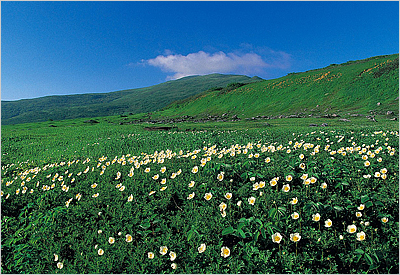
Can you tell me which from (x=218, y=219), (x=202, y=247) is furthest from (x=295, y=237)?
(x=202, y=247)

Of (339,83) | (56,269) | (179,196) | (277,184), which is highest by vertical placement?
(339,83)

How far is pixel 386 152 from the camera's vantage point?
14.6ft

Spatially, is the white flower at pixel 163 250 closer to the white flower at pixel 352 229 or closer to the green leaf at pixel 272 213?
the green leaf at pixel 272 213

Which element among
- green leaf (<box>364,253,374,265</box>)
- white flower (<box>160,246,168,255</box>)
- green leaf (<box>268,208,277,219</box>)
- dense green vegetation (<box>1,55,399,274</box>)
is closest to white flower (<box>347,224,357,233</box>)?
dense green vegetation (<box>1,55,399,274</box>)

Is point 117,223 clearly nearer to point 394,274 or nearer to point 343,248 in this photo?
point 343,248

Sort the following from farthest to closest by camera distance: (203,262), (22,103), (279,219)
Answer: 1. (22,103)
2. (279,219)
3. (203,262)

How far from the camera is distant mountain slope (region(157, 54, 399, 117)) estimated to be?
25344 mm

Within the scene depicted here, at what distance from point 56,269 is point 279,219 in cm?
288

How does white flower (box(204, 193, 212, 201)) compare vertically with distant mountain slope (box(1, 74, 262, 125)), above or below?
below

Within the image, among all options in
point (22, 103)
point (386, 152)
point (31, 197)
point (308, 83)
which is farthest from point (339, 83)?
point (22, 103)

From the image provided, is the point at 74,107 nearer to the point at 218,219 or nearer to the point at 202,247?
the point at 218,219

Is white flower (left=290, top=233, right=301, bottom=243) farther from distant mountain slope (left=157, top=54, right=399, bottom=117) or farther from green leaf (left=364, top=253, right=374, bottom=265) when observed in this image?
distant mountain slope (left=157, top=54, right=399, bottom=117)

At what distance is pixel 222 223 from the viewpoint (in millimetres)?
2846

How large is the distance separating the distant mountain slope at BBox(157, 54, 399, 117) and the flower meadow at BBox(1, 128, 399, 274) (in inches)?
865
